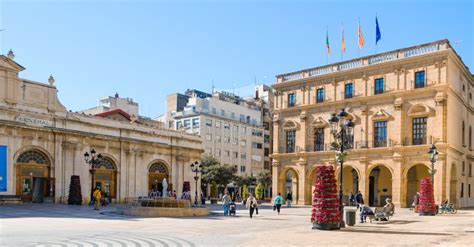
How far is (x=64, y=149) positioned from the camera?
132ft

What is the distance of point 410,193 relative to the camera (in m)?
48.8

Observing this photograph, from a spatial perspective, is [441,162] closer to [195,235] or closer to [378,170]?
[378,170]

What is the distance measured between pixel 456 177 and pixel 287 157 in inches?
674

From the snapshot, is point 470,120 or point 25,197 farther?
point 470,120

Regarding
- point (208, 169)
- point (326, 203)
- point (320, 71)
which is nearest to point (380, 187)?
point (320, 71)

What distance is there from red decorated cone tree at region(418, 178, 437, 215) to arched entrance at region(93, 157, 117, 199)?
1018 inches

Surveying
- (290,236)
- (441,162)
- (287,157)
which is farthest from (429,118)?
(290,236)

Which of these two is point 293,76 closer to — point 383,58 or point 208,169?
point 383,58

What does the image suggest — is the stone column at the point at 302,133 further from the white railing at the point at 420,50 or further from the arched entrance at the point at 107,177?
the arched entrance at the point at 107,177

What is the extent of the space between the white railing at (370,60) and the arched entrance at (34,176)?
27.9m

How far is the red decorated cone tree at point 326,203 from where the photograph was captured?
1966 cm

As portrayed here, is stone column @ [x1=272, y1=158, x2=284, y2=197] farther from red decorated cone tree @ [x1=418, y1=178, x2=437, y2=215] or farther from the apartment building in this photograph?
red decorated cone tree @ [x1=418, y1=178, x2=437, y2=215]

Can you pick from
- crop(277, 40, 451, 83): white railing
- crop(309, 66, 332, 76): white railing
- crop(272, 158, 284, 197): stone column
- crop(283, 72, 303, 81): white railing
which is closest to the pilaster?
crop(272, 158, 284, 197): stone column

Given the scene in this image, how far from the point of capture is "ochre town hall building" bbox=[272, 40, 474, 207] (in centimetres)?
4444
